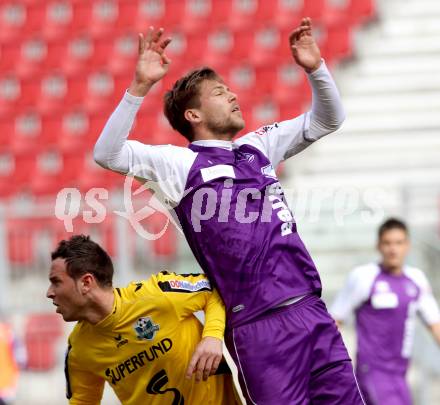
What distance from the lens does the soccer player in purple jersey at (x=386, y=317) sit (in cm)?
731

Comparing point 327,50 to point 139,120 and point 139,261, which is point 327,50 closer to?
point 139,120

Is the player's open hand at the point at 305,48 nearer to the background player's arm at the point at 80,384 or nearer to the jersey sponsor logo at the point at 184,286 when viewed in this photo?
the jersey sponsor logo at the point at 184,286

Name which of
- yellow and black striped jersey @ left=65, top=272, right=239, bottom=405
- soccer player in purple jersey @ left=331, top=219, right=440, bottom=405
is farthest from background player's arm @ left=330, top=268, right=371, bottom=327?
yellow and black striped jersey @ left=65, top=272, right=239, bottom=405

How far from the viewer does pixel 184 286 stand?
14.1 feet

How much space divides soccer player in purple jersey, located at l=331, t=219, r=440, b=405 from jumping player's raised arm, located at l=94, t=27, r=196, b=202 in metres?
3.29

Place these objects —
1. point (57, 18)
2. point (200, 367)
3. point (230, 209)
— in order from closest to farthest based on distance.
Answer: point (200, 367) → point (230, 209) → point (57, 18)

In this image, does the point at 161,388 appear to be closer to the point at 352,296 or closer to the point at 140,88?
the point at 140,88

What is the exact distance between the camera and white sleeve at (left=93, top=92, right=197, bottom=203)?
4.03 meters

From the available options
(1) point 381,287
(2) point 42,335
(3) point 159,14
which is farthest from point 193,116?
(3) point 159,14

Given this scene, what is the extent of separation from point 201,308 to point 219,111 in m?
0.77

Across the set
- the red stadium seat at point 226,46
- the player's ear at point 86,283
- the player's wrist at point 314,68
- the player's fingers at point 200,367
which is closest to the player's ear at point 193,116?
the player's wrist at point 314,68

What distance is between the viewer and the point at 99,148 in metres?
4.06

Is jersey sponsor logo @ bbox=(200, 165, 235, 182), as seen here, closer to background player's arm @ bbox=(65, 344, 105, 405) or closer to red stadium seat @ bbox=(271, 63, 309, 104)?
background player's arm @ bbox=(65, 344, 105, 405)

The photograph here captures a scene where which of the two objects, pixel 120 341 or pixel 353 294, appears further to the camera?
pixel 353 294
